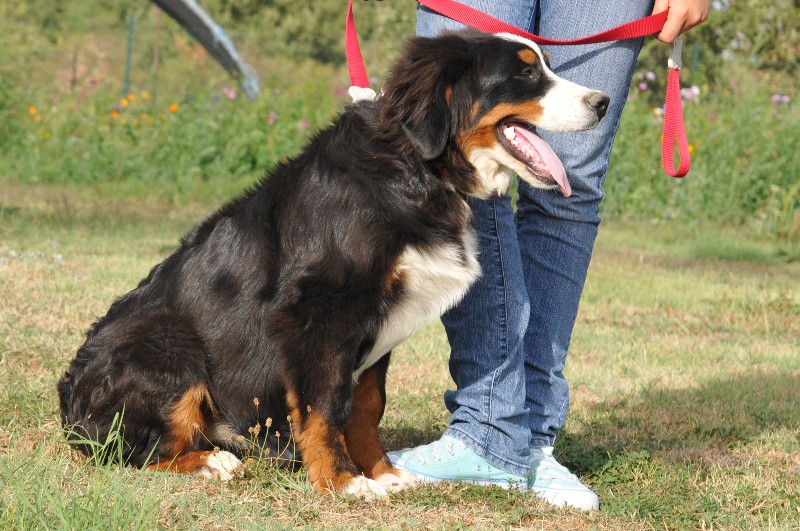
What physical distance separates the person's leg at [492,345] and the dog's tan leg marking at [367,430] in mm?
121

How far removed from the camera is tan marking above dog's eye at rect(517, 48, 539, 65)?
116 inches

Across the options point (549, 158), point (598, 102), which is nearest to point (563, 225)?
point (549, 158)

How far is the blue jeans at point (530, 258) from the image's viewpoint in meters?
3.09

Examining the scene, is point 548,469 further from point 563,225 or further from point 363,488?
point 563,225

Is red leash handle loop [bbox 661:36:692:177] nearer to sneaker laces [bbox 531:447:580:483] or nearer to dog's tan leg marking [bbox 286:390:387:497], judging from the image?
sneaker laces [bbox 531:447:580:483]

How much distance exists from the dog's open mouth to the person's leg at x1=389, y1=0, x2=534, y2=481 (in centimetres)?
18

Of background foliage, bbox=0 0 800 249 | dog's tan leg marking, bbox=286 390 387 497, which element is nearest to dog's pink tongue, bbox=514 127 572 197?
dog's tan leg marking, bbox=286 390 387 497

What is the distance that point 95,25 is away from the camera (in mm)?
33750

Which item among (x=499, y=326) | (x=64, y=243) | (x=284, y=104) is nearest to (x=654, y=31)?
(x=499, y=326)

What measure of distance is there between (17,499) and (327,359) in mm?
930

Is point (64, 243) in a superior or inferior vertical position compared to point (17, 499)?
inferior

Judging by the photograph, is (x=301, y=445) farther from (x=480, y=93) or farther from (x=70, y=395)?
(x=480, y=93)

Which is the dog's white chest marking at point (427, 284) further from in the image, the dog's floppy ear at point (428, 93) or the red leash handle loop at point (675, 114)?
the red leash handle loop at point (675, 114)

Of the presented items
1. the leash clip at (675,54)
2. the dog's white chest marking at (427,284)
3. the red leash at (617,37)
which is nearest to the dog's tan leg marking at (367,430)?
the dog's white chest marking at (427,284)
